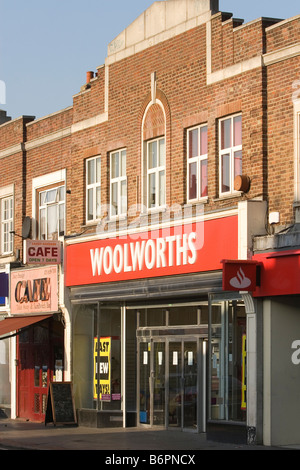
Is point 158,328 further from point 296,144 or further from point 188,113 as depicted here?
point 296,144

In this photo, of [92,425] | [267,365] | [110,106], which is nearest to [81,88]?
[110,106]

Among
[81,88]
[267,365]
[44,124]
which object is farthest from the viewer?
[44,124]

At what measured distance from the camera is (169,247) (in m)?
21.9

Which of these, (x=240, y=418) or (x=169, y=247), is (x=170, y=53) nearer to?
(x=169, y=247)

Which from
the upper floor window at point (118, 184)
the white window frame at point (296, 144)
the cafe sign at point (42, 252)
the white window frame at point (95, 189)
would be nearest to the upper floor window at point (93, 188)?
the white window frame at point (95, 189)

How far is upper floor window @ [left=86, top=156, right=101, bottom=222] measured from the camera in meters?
25.2

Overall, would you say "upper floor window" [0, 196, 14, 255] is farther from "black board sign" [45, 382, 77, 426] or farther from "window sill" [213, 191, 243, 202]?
"window sill" [213, 191, 243, 202]

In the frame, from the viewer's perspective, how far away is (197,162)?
21703 mm

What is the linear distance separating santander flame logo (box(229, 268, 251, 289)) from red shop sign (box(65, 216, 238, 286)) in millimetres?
936

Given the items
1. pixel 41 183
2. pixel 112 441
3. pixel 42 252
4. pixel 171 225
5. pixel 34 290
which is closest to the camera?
pixel 112 441

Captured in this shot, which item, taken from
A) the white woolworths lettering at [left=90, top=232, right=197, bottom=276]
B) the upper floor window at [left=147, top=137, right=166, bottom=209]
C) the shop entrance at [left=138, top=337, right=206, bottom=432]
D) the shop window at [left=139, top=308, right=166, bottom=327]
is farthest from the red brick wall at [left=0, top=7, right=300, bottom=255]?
the shop entrance at [left=138, top=337, right=206, bottom=432]

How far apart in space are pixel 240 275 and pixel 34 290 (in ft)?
32.5

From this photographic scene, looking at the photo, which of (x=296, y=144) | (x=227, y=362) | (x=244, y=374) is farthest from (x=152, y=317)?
(x=296, y=144)
